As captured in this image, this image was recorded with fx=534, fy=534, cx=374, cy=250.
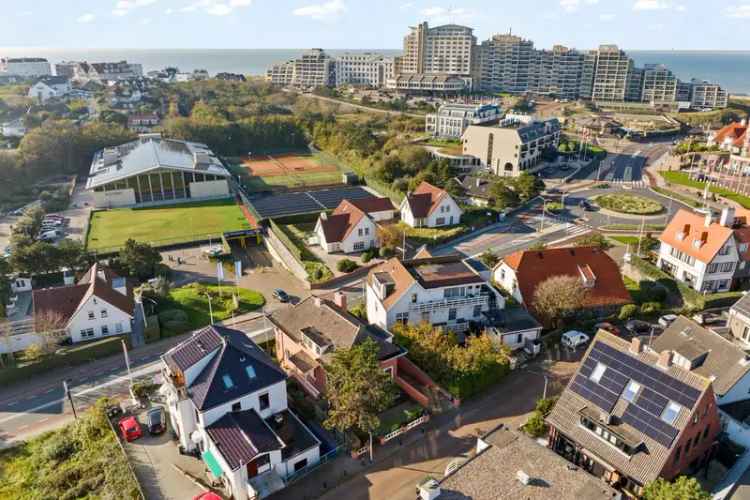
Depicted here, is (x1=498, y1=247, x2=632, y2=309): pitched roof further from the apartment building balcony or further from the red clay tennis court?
the red clay tennis court

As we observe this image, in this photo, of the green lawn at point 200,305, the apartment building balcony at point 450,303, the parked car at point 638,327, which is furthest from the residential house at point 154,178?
the parked car at point 638,327

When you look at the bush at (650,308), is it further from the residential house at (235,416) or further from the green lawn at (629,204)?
the green lawn at (629,204)

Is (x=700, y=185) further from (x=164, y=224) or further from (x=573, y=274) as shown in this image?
(x=164, y=224)

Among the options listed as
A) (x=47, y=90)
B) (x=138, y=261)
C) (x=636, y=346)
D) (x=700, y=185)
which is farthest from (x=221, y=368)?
(x=47, y=90)

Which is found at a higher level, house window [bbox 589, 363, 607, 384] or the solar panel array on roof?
house window [bbox 589, 363, 607, 384]

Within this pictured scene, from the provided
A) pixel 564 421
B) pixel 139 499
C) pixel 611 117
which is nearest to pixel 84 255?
pixel 139 499

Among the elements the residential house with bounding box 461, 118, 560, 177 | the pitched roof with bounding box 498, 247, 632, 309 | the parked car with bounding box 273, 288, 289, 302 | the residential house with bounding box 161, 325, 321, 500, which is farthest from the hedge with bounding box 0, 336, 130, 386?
the residential house with bounding box 461, 118, 560, 177

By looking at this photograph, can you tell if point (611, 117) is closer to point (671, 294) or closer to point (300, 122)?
point (300, 122)
